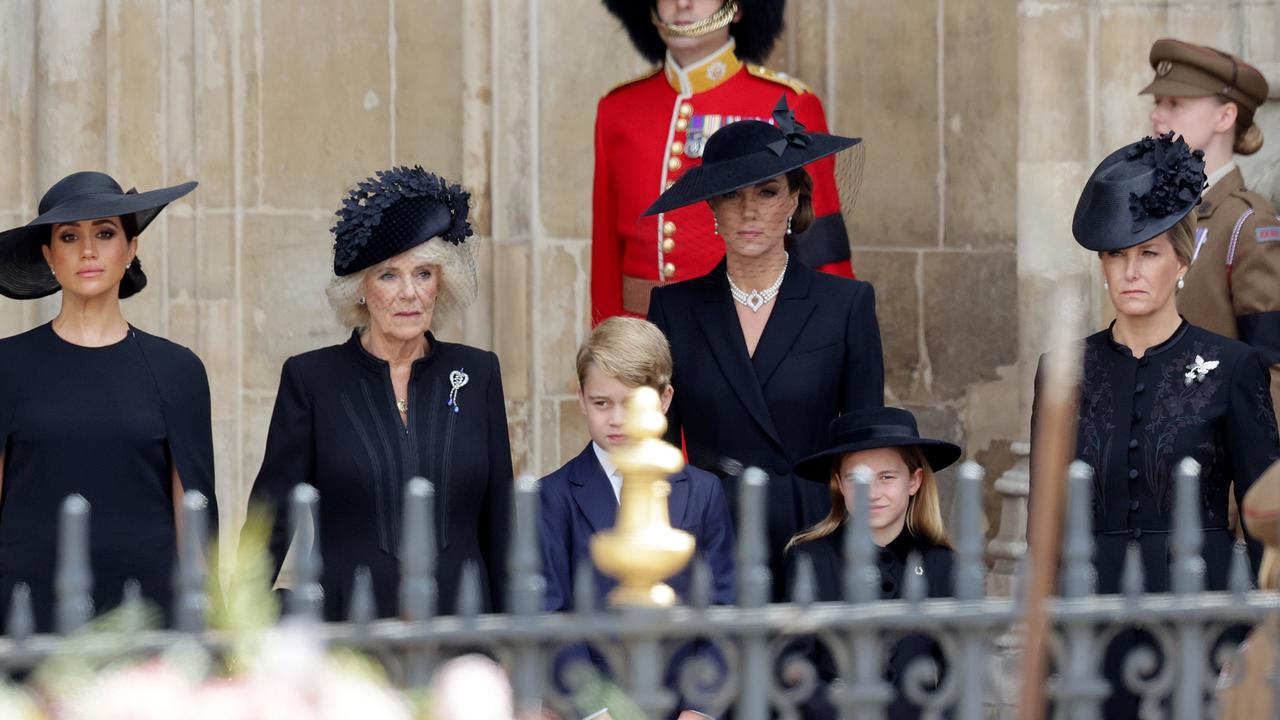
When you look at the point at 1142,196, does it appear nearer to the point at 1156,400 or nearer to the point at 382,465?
the point at 1156,400

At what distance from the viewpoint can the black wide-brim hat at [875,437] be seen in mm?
4484

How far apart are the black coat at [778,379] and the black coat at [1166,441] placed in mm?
549

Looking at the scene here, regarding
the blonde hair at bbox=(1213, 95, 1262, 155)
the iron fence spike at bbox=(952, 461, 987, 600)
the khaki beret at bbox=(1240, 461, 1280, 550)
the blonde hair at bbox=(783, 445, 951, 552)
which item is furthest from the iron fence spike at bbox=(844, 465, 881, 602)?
the blonde hair at bbox=(1213, 95, 1262, 155)

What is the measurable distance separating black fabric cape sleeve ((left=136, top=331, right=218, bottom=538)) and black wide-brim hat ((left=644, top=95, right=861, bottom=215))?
1075 millimetres

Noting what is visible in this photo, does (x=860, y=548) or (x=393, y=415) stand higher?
(x=393, y=415)

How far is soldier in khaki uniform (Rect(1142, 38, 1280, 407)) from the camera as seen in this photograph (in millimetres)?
5094

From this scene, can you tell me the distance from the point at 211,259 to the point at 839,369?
2.45 metres

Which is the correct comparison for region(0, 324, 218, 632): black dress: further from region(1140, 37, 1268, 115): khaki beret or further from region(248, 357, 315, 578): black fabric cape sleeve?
region(1140, 37, 1268, 115): khaki beret

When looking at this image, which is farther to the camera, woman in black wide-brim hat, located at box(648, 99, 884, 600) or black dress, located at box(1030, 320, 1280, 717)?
woman in black wide-brim hat, located at box(648, 99, 884, 600)

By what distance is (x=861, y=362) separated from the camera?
4.87 meters

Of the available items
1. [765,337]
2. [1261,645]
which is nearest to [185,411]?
[765,337]

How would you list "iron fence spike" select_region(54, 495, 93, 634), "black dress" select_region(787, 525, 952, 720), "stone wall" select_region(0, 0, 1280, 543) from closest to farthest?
"iron fence spike" select_region(54, 495, 93, 634) → "black dress" select_region(787, 525, 952, 720) → "stone wall" select_region(0, 0, 1280, 543)

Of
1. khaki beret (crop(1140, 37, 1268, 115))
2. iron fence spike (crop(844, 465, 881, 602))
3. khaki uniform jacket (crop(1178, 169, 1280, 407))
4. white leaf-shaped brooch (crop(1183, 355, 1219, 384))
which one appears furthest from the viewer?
khaki beret (crop(1140, 37, 1268, 115))

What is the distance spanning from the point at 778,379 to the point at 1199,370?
2.89 ft
